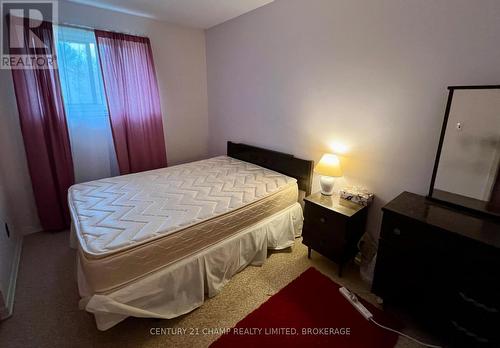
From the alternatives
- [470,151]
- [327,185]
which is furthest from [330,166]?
[470,151]

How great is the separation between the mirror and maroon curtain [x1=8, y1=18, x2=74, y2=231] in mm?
3519

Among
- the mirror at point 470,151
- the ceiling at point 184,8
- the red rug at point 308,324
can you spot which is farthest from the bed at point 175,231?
the ceiling at point 184,8

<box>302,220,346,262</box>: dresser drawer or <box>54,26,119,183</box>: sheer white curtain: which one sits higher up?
<box>54,26,119,183</box>: sheer white curtain

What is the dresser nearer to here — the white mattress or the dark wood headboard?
the dark wood headboard

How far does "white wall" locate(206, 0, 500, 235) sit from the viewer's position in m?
1.52

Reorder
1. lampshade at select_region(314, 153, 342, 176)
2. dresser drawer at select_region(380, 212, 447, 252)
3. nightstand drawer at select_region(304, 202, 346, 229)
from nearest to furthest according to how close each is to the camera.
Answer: dresser drawer at select_region(380, 212, 447, 252), nightstand drawer at select_region(304, 202, 346, 229), lampshade at select_region(314, 153, 342, 176)

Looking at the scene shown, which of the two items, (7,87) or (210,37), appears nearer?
(7,87)

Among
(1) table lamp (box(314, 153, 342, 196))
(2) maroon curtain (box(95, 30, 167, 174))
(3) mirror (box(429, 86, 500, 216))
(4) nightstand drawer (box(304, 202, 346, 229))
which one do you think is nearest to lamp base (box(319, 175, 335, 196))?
(1) table lamp (box(314, 153, 342, 196))

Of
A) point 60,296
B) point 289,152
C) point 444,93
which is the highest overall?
point 444,93

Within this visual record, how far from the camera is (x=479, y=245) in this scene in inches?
47.0

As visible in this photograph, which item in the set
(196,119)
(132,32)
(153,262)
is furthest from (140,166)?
(153,262)

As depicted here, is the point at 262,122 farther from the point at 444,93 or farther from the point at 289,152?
the point at 444,93

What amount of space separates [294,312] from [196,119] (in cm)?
300

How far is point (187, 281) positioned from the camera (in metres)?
1.66
